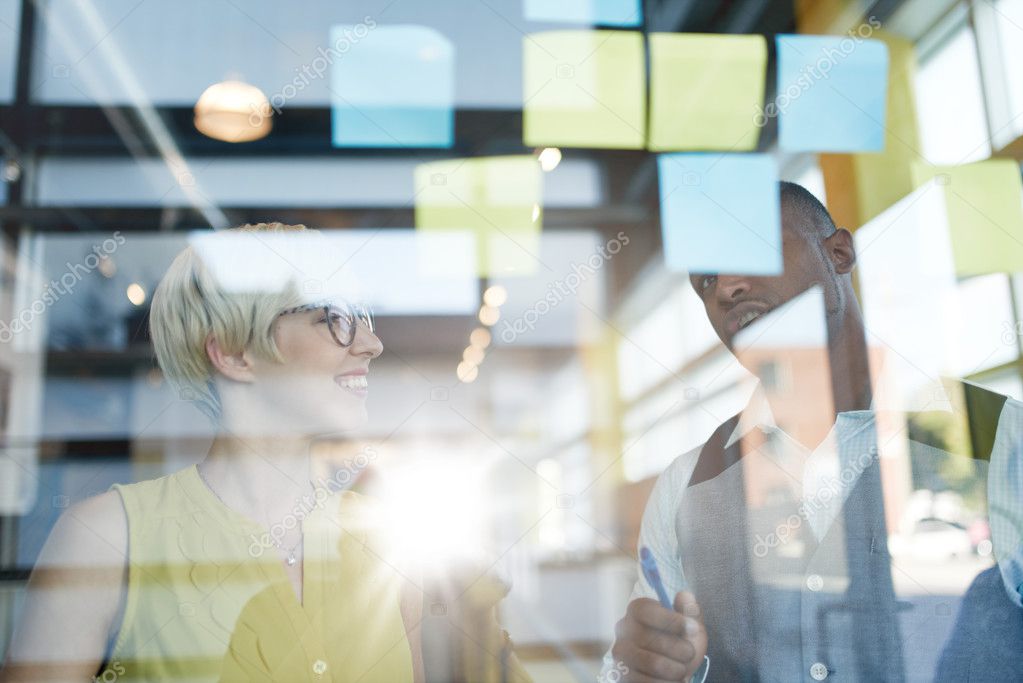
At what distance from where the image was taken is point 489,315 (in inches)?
90.4

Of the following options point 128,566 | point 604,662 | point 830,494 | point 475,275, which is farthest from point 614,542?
point 128,566

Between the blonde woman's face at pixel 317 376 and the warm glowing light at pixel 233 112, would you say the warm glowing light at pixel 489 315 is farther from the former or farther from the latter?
the warm glowing light at pixel 233 112

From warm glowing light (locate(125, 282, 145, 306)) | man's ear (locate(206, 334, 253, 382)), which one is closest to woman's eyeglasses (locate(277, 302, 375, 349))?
man's ear (locate(206, 334, 253, 382))

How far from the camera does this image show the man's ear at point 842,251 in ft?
7.64

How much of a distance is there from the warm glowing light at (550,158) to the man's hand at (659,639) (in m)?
1.15

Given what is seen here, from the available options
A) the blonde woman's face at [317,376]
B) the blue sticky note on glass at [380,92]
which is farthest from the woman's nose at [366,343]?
the blue sticky note on glass at [380,92]

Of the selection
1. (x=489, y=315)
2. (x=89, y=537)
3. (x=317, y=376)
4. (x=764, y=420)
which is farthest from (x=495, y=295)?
(x=89, y=537)

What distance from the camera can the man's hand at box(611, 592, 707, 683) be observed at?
205 cm

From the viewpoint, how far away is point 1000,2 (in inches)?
97.3

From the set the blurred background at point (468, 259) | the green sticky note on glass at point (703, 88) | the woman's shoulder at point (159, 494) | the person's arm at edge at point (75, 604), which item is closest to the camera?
the person's arm at edge at point (75, 604)

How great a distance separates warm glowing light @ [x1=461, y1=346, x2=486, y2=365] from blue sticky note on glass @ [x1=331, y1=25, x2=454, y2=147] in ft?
1.88

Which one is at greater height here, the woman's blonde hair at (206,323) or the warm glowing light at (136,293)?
the warm glowing light at (136,293)

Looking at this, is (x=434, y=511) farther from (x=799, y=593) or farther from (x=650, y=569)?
(x=799, y=593)

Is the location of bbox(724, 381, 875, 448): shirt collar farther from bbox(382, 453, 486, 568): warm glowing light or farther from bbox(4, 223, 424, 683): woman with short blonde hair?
bbox(4, 223, 424, 683): woman with short blonde hair
